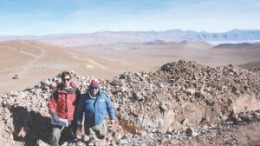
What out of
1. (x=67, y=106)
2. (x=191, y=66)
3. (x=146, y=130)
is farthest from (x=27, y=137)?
(x=191, y=66)

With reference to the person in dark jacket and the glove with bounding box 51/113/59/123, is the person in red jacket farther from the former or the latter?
the person in dark jacket

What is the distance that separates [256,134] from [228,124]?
44.6 inches

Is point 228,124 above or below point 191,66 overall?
below

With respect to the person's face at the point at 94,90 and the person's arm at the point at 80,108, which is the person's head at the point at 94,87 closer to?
the person's face at the point at 94,90

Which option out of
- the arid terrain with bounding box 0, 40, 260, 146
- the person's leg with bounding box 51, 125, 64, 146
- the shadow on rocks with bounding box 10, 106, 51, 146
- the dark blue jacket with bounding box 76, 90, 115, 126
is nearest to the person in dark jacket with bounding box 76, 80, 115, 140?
the dark blue jacket with bounding box 76, 90, 115, 126

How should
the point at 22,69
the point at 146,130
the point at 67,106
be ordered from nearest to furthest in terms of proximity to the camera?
the point at 67,106 → the point at 146,130 → the point at 22,69

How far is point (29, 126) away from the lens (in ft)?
34.3

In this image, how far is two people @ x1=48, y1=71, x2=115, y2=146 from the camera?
9.08m

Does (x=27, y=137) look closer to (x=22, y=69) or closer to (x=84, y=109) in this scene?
(x=84, y=109)

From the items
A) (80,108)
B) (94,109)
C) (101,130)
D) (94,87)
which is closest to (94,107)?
(94,109)

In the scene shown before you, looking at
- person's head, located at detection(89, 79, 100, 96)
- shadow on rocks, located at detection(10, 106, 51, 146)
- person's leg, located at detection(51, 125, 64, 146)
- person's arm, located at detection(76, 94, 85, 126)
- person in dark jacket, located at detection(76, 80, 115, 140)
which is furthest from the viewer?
shadow on rocks, located at detection(10, 106, 51, 146)

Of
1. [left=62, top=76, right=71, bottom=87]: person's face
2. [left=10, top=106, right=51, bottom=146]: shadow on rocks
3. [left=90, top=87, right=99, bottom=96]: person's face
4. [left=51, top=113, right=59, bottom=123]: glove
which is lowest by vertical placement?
[left=10, top=106, right=51, bottom=146]: shadow on rocks

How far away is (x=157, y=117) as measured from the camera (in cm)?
1173

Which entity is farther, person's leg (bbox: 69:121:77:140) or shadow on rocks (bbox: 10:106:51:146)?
shadow on rocks (bbox: 10:106:51:146)
